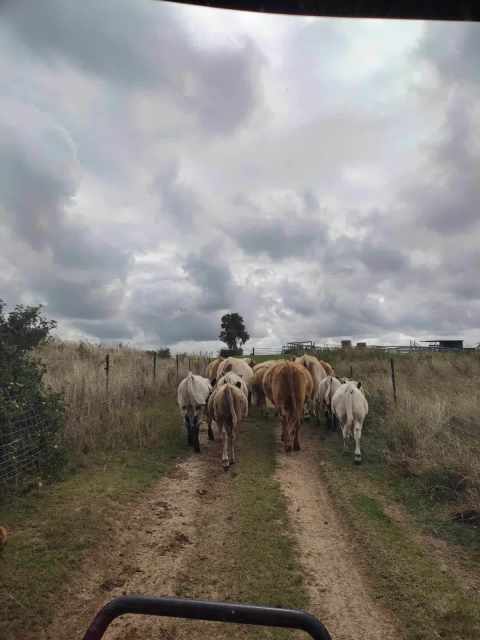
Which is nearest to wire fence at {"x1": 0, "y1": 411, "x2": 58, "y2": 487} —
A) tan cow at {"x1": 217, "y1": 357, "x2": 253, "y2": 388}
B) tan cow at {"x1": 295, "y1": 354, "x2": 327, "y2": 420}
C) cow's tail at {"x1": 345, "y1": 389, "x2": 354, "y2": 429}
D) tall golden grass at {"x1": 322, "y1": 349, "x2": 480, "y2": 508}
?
cow's tail at {"x1": 345, "y1": 389, "x2": 354, "y2": 429}

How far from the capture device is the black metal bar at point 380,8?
174 centimetres

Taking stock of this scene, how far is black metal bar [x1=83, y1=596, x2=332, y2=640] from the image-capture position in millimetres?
1227

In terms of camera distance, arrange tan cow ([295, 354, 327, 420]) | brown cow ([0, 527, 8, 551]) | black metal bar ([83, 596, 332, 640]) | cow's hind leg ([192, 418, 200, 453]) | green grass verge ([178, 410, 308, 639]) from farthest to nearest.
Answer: tan cow ([295, 354, 327, 420])
cow's hind leg ([192, 418, 200, 453])
brown cow ([0, 527, 8, 551])
green grass verge ([178, 410, 308, 639])
black metal bar ([83, 596, 332, 640])

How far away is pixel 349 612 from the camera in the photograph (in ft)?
13.3

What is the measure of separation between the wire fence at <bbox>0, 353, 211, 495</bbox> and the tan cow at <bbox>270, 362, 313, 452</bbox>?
3.49 m

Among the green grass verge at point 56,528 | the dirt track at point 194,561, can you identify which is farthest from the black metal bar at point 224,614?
the green grass verge at point 56,528

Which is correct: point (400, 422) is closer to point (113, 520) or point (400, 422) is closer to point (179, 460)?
point (179, 460)

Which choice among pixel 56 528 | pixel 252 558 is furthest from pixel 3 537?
pixel 252 558

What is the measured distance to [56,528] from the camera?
5.29 m

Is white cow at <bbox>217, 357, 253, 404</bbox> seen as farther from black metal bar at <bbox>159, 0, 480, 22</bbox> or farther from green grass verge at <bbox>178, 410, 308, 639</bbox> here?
black metal bar at <bbox>159, 0, 480, 22</bbox>

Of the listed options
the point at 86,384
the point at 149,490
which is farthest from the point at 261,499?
the point at 86,384

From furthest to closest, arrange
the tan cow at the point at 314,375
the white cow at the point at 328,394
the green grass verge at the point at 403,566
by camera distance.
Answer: the tan cow at the point at 314,375
the white cow at the point at 328,394
the green grass verge at the point at 403,566

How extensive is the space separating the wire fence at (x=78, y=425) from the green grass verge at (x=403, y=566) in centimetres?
507

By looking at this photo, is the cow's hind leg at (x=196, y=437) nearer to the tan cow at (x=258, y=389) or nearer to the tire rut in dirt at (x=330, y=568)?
the tire rut in dirt at (x=330, y=568)
